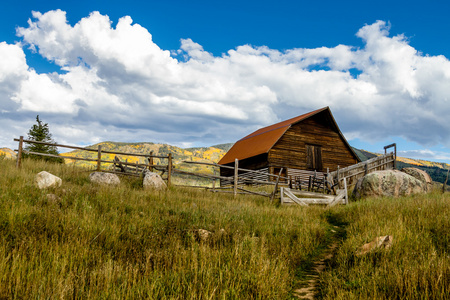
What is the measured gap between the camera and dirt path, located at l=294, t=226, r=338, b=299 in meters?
4.30

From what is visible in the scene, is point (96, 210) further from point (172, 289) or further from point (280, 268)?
point (280, 268)

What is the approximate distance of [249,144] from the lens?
2905cm

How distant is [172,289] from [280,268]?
175 cm

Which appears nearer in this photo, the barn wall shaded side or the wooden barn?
the wooden barn

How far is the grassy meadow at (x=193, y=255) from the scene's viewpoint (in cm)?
351

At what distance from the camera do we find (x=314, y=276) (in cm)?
500

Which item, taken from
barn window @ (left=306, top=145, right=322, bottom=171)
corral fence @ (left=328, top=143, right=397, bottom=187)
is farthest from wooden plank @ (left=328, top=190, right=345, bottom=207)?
barn window @ (left=306, top=145, right=322, bottom=171)

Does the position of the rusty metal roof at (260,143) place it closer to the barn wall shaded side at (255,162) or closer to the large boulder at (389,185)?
the barn wall shaded side at (255,162)

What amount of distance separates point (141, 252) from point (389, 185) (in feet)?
42.2

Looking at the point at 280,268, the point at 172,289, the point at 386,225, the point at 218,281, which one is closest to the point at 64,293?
the point at 172,289

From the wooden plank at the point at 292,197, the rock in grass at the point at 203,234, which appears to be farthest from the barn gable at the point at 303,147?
the rock in grass at the point at 203,234

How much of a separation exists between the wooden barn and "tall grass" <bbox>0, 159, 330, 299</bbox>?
16.9 metres

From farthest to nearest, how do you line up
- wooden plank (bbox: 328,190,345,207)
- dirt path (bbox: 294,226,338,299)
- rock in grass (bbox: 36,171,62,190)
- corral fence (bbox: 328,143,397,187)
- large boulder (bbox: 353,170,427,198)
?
corral fence (bbox: 328,143,397,187), large boulder (bbox: 353,170,427,198), wooden plank (bbox: 328,190,345,207), rock in grass (bbox: 36,171,62,190), dirt path (bbox: 294,226,338,299)

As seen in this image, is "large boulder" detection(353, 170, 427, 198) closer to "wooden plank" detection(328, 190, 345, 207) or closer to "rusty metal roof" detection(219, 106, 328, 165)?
"wooden plank" detection(328, 190, 345, 207)
